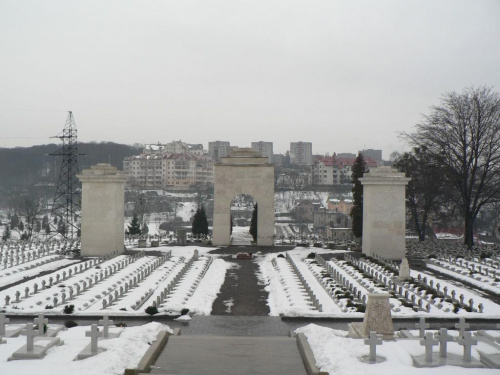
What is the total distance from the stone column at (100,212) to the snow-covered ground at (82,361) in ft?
76.1

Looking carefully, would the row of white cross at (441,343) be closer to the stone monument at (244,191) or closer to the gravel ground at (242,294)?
the gravel ground at (242,294)

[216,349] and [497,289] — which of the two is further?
[497,289]

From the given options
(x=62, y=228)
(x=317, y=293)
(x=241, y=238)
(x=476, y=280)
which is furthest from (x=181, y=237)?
(x=62, y=228)

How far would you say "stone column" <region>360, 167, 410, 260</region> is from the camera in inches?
1369

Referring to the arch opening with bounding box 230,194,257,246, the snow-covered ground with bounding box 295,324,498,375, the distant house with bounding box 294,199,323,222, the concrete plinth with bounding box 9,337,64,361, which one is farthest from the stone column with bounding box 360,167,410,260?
the distant house with bounding box 294,199,323,222

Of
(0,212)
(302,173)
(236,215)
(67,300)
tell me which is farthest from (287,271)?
(302,173)

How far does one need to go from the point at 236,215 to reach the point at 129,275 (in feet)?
228

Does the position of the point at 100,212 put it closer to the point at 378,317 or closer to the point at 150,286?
the point at 150,286

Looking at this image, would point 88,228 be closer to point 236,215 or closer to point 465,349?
point 465,349

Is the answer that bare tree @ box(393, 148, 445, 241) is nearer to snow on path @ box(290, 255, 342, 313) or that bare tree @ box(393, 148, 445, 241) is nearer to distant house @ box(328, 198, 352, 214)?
snow on path @ box(290, 255, 342, 313)

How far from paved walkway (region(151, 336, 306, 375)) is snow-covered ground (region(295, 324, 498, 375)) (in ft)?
1.80

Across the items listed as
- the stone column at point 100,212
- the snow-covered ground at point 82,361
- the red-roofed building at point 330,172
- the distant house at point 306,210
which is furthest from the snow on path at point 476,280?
the red-roofed building at point 330,172

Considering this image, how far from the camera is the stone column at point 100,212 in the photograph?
3650 centimetres

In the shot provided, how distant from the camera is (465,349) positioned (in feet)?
36.4
